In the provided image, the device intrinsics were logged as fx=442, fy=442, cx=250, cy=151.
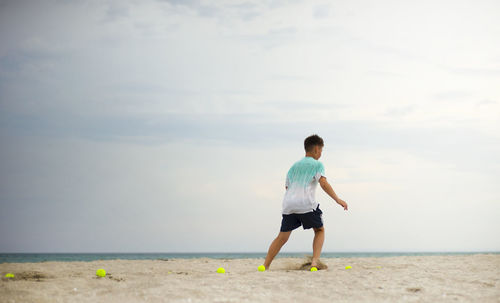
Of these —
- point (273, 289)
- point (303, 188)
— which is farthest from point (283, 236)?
point (273, 289)

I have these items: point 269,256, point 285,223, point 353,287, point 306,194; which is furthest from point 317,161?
point 353,287

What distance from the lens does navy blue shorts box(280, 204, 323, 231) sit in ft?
20.5

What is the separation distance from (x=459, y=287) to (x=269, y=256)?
263cm

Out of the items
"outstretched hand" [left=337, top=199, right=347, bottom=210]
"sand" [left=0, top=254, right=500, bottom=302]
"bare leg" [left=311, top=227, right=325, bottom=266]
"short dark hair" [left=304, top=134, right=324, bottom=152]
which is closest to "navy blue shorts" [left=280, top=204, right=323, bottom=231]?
"bare leg" [left=311, top=227, right=325, bottom=266]

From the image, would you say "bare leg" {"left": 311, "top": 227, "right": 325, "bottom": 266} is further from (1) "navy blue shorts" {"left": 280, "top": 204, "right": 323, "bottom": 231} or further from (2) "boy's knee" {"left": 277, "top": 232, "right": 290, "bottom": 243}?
(2) "boy's knee" {"left": 277, "top": 232, "right": 290, "bottom": 243}

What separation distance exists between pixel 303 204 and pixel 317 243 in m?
0.59

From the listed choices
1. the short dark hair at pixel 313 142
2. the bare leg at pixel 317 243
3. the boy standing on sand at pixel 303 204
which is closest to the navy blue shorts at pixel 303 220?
the boy standing on sand at pixel 303 204

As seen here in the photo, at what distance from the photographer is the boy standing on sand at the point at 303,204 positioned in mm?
6242

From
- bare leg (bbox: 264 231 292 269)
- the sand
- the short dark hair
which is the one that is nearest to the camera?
the sand

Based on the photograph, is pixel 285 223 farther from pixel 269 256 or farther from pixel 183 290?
pixel 183 290

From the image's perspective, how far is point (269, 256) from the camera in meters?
6.38

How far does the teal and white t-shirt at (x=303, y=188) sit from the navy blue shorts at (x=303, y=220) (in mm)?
64

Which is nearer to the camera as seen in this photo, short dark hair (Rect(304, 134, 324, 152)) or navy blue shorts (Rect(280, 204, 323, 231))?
navy blue shorts (Rect(280, 204, 323, 231))

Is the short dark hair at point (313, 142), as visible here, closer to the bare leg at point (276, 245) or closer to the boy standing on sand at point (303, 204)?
the boy standing on sand at point (303, 204)
